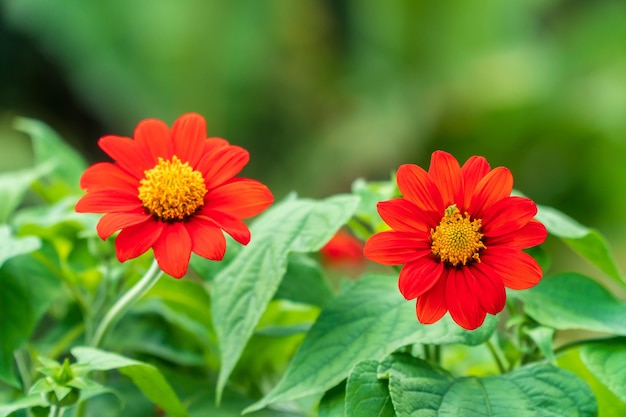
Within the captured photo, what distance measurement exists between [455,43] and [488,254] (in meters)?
2.54

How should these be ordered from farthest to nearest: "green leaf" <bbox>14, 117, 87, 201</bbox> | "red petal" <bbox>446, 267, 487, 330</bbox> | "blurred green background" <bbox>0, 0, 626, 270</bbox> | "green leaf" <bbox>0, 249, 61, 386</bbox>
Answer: "blurred green background" <bbox>0, 0, 626, 270</bbox> → "green leaf" <bbox>14, 117, 87, 201</bbox> → "green leaf" <bbox>0, 249, 61, 386</bbox> → "red petal" <bbox>446, 267, 487, 330</bbox>

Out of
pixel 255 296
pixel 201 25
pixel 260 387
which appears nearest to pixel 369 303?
pixel 255 296

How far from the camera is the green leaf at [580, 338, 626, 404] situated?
0.39 m

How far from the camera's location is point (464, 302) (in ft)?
1.15

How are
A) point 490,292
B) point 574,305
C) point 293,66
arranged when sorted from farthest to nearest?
point 293,66, point 574,305, point 490,292

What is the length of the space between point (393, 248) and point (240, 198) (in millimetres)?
83

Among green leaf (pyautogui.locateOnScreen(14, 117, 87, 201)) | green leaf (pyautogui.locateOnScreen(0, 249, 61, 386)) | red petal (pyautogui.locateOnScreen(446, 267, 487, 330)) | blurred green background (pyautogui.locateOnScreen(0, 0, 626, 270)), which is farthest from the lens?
blurred green background (pyautogui.locateOnScreen(0, 0, 626, 270))

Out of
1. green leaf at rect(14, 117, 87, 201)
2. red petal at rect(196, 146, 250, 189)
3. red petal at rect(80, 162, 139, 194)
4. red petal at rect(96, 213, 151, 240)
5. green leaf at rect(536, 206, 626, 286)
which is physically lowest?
red petal at rect(96, 213, 151, 240)

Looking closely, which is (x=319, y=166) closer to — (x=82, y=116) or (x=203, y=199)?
(x=82, y=116)

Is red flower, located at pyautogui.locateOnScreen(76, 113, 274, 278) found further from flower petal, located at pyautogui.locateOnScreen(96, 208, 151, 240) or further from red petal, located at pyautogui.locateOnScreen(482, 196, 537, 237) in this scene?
red petal, located at pyautogui.locateOnScreen(482, 196, 537, 237)

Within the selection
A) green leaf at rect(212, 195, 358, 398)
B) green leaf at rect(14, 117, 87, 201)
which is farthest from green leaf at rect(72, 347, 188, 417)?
green leaf at rect(14, 117, 87, 201)

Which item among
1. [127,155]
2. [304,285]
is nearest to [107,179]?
[127,155]

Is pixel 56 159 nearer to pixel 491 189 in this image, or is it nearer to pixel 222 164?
pixel 222 164

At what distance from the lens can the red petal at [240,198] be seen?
0.39m
